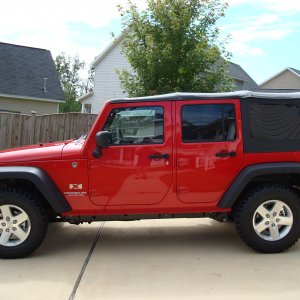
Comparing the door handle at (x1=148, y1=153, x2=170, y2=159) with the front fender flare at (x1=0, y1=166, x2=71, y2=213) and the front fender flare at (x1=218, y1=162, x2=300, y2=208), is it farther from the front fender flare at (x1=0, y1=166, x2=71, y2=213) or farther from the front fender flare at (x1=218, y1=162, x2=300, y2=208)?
the front fender flare at (x1=0, y1=166, x2=71, y2=213)

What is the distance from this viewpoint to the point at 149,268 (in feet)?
15.3

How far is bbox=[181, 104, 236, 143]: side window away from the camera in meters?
5.14

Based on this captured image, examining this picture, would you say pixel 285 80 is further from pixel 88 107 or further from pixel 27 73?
pixel 27 73

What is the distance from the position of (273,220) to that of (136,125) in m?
1.95

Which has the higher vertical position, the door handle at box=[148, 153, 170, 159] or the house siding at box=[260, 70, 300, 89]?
the house siding at box=[260, 70, 300, 89]

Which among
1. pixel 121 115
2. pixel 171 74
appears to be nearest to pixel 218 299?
pixel 121 115

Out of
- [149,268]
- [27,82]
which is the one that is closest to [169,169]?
[149,268]

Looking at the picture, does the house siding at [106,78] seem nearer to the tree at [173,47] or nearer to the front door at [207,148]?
the tree at [173,47]

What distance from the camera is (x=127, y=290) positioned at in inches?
161

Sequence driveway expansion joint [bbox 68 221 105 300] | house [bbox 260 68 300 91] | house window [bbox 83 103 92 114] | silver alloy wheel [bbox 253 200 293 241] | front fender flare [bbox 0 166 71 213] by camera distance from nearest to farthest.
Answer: driveway expansion joint [bbox 68 221 105 300]
front fender flare [bbox 0 166 71 213]
silver alloy wheel [bbox 253 200 293 241]
house window [bbox 83 103 92 114]
house [bbox 260 68 300 91]

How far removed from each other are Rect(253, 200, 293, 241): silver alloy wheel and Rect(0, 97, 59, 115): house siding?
18.2 meters

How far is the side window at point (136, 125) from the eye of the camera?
510 cm

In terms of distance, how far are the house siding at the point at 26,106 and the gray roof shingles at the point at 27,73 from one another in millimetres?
432

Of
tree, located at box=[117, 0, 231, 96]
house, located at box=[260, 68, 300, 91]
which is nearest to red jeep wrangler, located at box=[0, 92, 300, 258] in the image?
tree, located at box=[117, 0, 231, 96]
